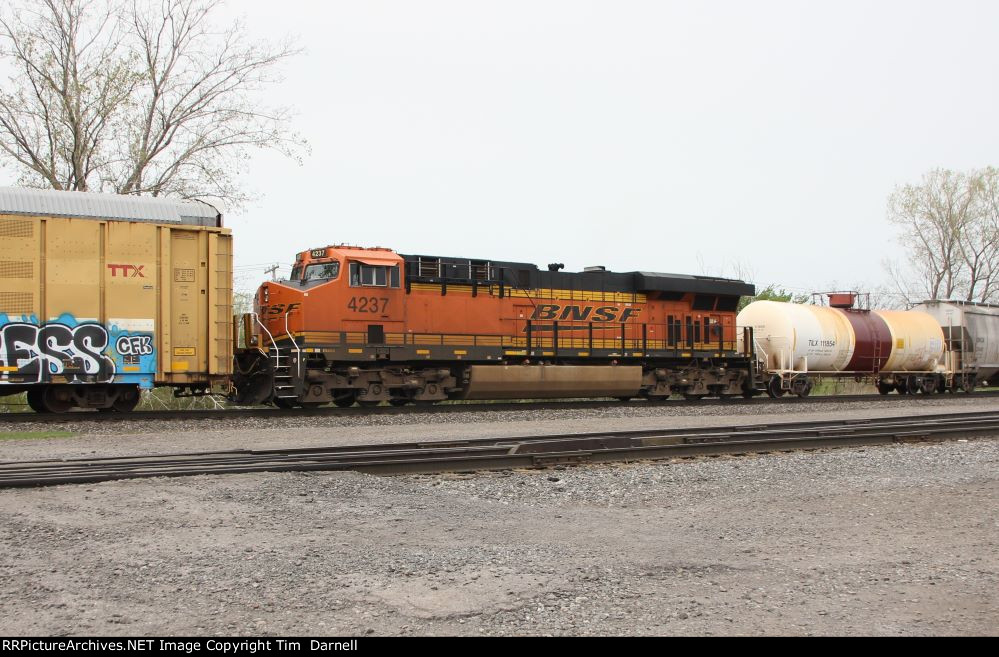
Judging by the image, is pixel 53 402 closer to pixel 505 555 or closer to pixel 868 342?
pixel 505 555

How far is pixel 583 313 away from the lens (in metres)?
22.7

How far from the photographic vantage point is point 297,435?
45.9 ft

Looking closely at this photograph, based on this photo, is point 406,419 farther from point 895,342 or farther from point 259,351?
point 895,342

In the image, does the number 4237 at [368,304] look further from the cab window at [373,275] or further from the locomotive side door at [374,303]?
the cab window at [373,275]

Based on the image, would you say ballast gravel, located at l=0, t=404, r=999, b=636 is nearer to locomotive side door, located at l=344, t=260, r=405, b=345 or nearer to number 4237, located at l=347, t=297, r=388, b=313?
locomotive side door, located at l=344, t=260, r=405, b=345

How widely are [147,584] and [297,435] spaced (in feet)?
29.8

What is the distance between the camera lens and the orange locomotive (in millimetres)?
18609

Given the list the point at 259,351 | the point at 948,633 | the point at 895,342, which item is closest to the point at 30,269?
the point at 259,351

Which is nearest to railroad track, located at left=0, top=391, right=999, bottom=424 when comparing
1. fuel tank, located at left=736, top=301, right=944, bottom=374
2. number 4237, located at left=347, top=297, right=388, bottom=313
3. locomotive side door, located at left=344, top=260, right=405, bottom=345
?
fuel tank, located at left=736, top=301, right=944, bottom=374

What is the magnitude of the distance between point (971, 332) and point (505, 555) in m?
30.0

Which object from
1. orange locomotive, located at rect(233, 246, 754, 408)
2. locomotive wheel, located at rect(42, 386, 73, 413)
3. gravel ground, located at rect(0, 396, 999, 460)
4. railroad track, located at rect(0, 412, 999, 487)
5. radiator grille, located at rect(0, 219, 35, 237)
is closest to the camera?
railroad track, located at rect(0, 412, 999, 487)

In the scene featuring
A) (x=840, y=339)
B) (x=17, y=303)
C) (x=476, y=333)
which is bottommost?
(x=840, y=339)

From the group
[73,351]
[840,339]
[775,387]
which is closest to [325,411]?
[73,351]

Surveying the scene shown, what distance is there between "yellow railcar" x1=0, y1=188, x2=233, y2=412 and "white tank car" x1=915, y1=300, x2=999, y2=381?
25.0 metres
